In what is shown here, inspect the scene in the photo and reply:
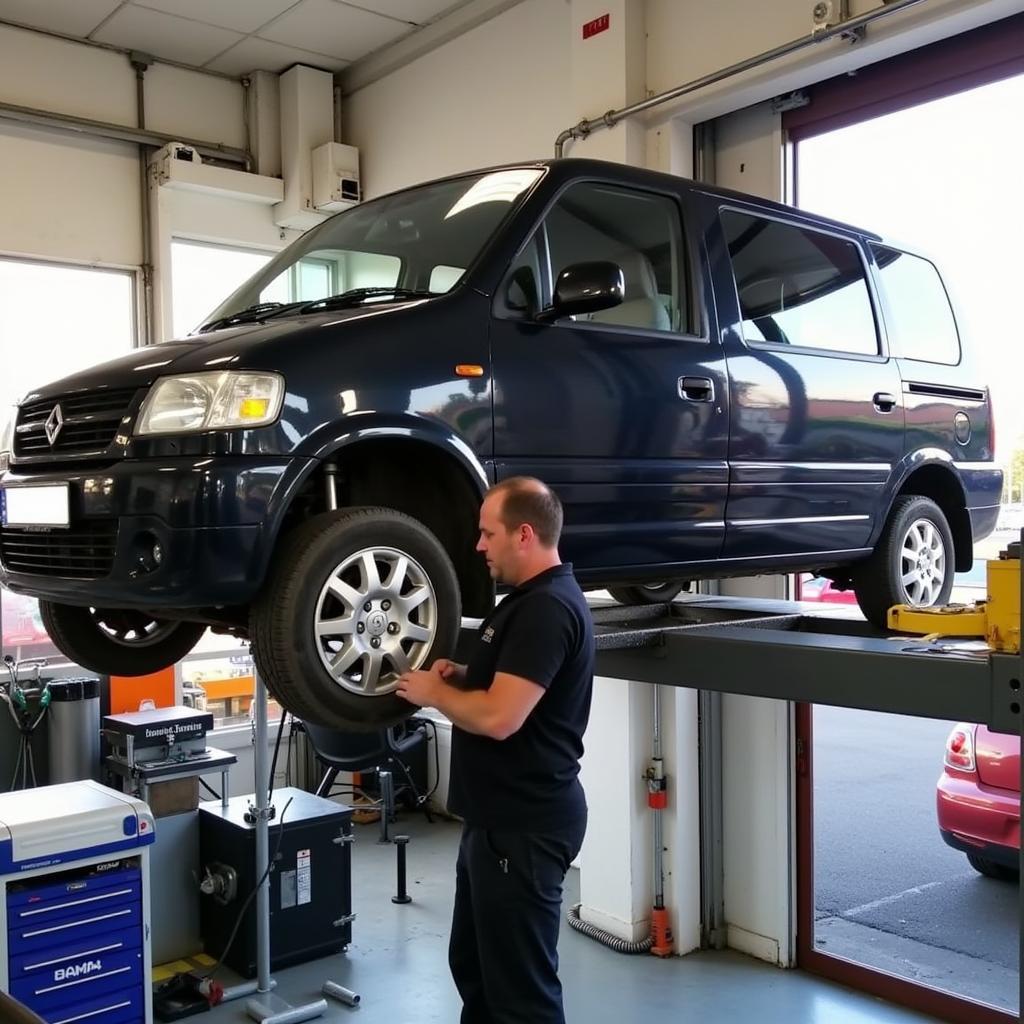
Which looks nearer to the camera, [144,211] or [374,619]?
[374,619]

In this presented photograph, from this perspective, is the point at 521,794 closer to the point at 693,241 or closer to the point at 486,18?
the point at 693,241

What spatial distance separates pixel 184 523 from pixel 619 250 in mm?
1460

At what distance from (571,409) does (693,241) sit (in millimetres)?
751

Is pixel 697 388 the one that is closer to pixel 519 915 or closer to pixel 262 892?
pixel 519 915

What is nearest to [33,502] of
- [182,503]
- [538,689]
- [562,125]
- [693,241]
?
[182,503]

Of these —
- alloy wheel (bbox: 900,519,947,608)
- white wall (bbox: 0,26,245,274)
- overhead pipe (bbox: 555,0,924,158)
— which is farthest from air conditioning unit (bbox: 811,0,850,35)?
white wall (bbox: 0,26,245,274)

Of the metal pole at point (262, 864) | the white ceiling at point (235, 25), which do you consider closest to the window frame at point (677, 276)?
the metal pole at point (262, 864)

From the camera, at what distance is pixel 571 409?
8.97 feet

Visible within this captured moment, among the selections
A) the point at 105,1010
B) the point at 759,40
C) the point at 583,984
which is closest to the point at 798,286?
the point at 759,40

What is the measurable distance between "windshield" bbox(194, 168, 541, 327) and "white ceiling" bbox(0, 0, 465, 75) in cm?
425

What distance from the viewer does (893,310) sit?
3.96 metres

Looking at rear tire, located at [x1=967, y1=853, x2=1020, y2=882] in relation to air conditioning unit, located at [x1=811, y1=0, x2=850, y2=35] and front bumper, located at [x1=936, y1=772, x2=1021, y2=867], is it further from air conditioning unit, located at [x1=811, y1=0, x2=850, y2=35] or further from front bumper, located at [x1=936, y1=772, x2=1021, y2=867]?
air conditioning unit, located at [x1=811, y1=0, x2=850, y2=35]

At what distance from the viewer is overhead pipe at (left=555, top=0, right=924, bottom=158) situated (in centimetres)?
447

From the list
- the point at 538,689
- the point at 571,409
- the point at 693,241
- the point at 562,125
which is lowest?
the point at 538,689
